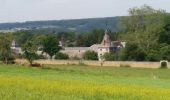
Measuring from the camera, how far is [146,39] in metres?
121

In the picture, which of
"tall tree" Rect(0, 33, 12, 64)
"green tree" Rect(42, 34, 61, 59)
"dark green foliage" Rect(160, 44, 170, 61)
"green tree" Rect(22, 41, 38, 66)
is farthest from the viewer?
"green tree" Rect(42, 34, 61, 59)

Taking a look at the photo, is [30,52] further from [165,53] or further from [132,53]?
[165,53]

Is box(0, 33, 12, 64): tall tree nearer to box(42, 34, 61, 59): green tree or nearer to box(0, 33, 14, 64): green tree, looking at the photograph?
box(0, 33, 14, 64): green tree

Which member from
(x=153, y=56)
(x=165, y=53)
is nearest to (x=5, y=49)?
(x=153, y=56)

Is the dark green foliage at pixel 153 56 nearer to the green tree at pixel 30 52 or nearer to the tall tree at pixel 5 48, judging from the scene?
the green tree at pixel 30 52

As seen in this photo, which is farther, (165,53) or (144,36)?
(144,36)

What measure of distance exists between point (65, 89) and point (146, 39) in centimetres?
9821

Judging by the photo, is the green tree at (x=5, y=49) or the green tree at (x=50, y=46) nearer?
the green tree at (x=5, y=49)

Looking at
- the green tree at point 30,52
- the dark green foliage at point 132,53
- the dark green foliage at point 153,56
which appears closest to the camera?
the green tree at point 30,52

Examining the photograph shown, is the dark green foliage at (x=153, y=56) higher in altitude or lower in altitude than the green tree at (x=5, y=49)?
lower

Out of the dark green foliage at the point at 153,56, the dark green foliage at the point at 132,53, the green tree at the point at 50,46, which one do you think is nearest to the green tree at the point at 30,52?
the dark green foliage at the point at 132,53

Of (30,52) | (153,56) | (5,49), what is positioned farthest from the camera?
(153,56)

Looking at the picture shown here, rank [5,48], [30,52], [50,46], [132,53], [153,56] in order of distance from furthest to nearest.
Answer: [50,46]
[132,53]
[153,56]
[5,48]
[30,52]

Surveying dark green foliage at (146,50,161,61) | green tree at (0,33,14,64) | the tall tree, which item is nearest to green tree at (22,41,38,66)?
green tree at (0,33,14,64)
